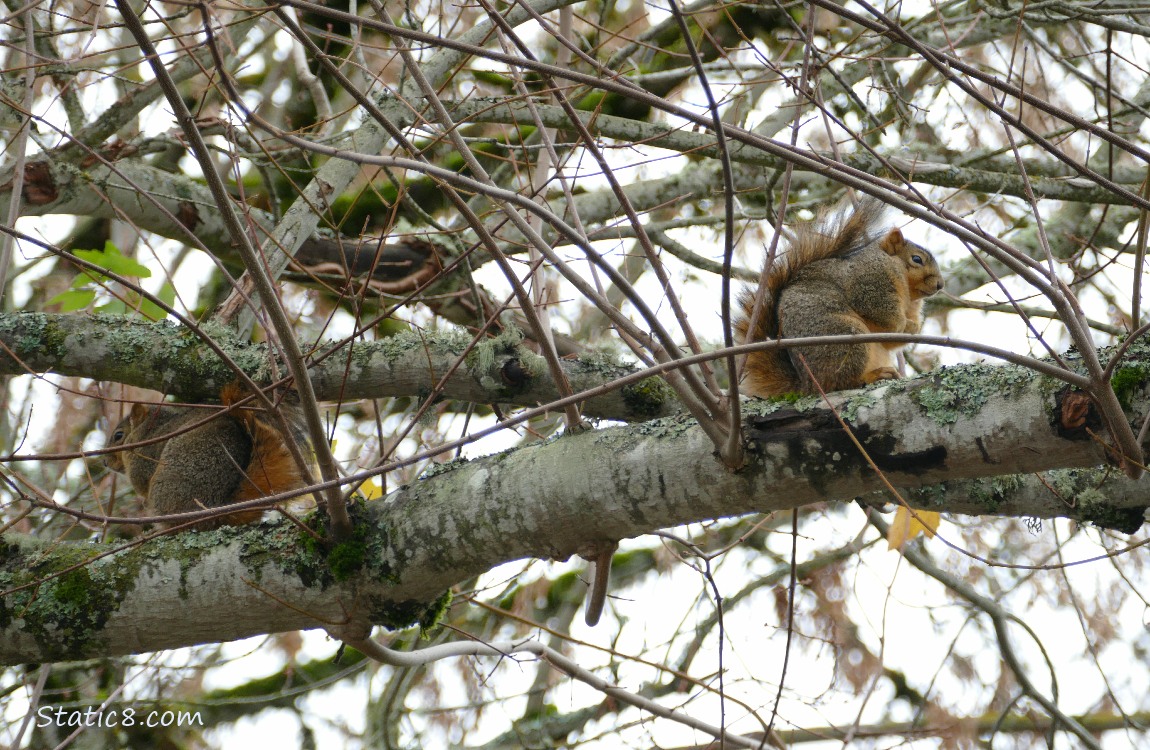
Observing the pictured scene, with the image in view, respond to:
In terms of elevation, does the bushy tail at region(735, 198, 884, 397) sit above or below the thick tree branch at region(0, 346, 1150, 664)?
above

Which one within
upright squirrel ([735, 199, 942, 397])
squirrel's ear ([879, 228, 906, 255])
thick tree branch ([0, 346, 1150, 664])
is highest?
squirrel's ear ([879, 228, 906, 255])

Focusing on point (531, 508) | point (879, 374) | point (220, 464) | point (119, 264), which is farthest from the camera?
point (220, 464)

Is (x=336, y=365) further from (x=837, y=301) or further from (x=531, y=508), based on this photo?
(x=837, y=301)

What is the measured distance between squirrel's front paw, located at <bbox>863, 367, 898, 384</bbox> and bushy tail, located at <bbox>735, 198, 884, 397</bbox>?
8.2 inches

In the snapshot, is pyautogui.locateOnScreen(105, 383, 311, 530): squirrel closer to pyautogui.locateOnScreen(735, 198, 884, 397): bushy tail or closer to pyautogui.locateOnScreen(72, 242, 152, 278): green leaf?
pyautogui.locateOnScreen(72, 242, 152, 278): green leaf

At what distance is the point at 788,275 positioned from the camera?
3436mm

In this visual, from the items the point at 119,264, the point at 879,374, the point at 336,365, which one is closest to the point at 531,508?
the point at 336,365

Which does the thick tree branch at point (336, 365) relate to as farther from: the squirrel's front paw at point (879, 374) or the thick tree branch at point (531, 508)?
the thick tree branch at point (531, 508)

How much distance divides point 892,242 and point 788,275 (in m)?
0.68

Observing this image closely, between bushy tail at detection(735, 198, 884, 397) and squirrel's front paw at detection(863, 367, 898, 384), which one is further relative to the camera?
bushy tail at detection(735, 198, 884, 397)

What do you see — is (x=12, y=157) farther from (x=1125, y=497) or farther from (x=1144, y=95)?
(x=1144, y=95)

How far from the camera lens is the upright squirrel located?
10.5 feet

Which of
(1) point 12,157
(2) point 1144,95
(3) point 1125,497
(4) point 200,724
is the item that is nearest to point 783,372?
(3) point 1125,497

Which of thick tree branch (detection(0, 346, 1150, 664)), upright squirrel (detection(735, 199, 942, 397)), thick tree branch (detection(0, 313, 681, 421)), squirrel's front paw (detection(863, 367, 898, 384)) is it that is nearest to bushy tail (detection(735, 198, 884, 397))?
upright squirrel (detection(735, 199, 942, 397))
